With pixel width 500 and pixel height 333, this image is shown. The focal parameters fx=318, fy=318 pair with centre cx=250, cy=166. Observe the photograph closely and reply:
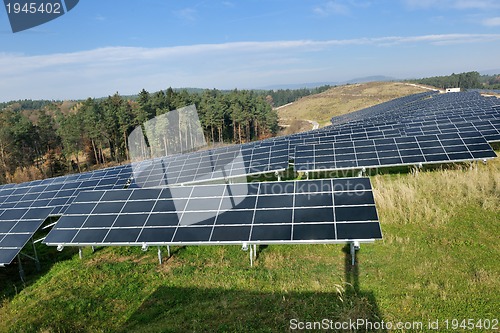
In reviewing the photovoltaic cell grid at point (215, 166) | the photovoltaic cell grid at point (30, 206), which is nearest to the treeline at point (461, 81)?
the photovoltaic cell grid at point (215, 166)

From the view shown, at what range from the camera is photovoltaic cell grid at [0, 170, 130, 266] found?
1436 cm

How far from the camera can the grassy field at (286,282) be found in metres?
9.77

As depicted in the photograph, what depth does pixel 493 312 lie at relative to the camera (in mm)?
8906

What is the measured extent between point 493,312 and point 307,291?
5256mm

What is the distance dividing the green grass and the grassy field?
0.14ft

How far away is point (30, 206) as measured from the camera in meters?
19.3

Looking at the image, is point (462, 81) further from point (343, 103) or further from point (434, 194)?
point (434, 194)

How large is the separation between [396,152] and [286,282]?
44.1 ft

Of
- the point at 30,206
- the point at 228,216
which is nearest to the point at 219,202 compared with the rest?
the point at 228,216

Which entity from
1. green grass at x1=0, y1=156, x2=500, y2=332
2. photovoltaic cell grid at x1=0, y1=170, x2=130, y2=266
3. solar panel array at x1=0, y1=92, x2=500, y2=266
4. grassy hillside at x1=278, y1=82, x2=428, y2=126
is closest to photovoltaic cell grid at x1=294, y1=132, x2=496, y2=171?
solar panel array at x1=0, y1=92, x2=500, y2=266

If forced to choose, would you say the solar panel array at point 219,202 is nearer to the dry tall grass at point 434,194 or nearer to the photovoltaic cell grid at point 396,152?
the photovoltaic cell grid at point 396,152

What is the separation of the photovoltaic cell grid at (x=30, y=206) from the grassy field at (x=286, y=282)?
183cm

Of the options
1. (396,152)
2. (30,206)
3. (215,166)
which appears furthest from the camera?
(215,166)

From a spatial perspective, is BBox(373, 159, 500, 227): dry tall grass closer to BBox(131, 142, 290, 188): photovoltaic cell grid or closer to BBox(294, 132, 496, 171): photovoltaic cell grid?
BBox(294, 132, 496, 171): photovoltaic cell grid
